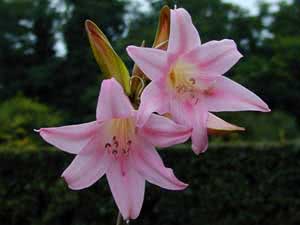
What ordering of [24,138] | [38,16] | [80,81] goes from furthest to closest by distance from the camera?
[38,16], [80,81], [24,138]

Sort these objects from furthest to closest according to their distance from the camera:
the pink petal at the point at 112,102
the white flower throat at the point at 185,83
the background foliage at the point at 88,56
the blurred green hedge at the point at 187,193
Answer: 1. the background foliage at the point at 88,56
2. the blurred green hedge at the point at 187,193
3. the white flower throat at the point at 185,83
4. the pink petal at the point at 112,102

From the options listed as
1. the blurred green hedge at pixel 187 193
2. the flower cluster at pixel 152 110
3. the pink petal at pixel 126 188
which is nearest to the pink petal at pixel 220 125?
the flower cluster at pixel 152 110

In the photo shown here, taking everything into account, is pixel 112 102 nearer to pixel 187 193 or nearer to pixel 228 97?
pixel 228 97

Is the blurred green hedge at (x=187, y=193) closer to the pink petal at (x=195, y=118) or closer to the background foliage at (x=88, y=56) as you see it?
the pink petal at (x=195, y=118)

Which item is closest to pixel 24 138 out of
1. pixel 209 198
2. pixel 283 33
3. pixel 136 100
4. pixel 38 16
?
pixel 209 198

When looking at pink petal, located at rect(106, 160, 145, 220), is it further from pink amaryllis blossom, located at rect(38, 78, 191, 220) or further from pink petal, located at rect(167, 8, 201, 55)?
pink petal, located at rect(167, 8, 201, 55)

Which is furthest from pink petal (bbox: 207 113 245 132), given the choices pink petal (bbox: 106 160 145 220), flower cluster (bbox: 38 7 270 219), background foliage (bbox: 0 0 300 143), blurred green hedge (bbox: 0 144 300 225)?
background foliage (bbox: 0 0 300 143)

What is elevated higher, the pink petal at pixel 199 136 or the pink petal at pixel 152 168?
the pink petal at pixel 199 136

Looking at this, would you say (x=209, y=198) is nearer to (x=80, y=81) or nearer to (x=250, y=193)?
(x=250, y=193)
